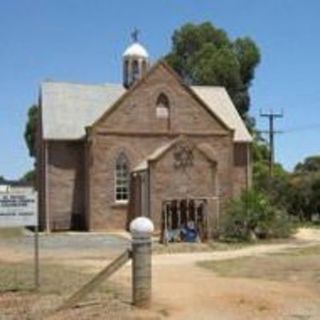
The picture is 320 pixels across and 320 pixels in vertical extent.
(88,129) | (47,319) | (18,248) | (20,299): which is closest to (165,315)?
(47,319)

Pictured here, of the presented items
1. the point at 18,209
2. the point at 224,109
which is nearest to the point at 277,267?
the point at 18,209

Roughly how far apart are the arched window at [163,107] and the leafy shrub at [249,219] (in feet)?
29.6

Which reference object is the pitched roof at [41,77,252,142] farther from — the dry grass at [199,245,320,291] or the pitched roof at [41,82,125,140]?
the dry grass at [199,245,320,291]

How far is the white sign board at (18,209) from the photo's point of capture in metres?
18.8

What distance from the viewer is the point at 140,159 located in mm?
49250

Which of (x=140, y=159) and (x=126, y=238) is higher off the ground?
(x=140, y=159)

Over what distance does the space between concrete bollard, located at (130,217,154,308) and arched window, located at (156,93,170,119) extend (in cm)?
3420

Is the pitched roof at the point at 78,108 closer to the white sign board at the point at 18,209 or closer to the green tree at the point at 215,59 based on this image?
the green tree at the point at 215,59

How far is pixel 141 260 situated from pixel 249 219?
26056mm

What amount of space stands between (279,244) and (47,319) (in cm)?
2505

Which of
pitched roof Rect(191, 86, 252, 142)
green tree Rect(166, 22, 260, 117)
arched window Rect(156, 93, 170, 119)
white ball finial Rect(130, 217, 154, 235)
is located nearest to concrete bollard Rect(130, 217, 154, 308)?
white ball finial Rect(130, 217, 154, 235)

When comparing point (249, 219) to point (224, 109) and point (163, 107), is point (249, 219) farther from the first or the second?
point (224, 109)

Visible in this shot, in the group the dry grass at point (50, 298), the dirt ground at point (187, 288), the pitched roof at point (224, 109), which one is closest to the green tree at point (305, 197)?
the pitched roof at point (224, 109)

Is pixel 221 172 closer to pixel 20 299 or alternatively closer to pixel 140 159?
pixel 140 159
